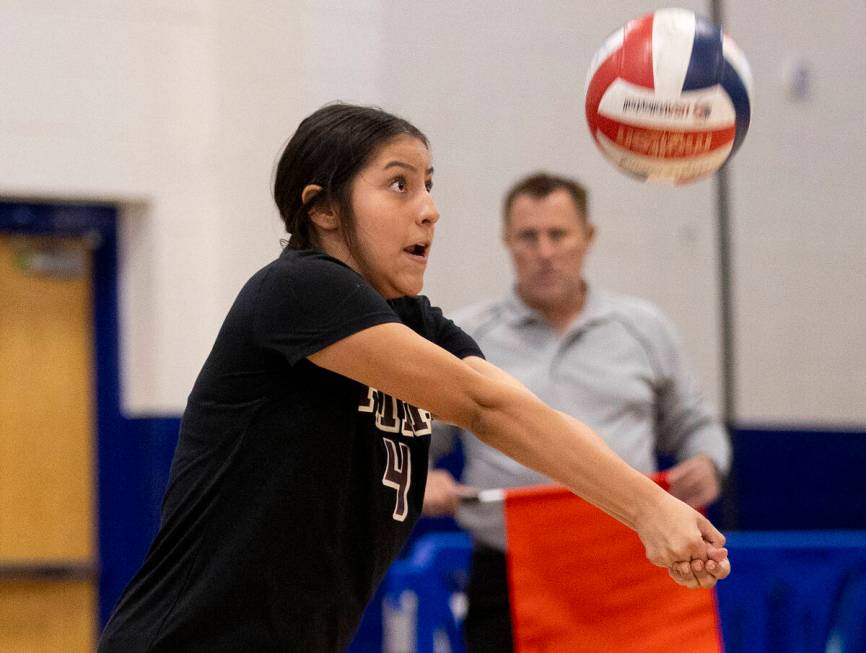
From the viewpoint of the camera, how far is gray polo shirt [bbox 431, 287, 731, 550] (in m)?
3.73

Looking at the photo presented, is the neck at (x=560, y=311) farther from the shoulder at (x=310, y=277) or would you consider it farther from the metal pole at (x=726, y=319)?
the metal pole at (x=726, y=319)

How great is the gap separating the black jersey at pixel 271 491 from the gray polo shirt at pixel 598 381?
1705mm

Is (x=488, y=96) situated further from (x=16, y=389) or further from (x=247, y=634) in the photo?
(x=247, y=634)

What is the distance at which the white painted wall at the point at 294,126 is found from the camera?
563 centimetres

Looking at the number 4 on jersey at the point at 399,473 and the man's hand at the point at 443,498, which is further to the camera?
the man's hand at the point at 443,498

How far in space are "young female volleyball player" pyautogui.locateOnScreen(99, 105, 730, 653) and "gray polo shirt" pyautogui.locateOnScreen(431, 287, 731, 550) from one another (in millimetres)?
1694

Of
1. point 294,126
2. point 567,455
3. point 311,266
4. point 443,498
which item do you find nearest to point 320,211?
point 311,266

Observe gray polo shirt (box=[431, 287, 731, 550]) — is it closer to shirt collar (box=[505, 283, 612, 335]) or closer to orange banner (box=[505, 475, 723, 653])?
shirt collar (box=[505, 283, 612, 335])

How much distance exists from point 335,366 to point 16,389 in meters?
4.31

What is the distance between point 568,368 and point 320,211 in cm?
183

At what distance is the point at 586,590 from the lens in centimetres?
356

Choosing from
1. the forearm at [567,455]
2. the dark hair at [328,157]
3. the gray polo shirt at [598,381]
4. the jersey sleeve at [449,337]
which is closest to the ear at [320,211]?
the dark hair at [328,157]

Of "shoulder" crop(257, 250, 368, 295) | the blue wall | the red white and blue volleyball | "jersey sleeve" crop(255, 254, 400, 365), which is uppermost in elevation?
the red white and blue volleyball

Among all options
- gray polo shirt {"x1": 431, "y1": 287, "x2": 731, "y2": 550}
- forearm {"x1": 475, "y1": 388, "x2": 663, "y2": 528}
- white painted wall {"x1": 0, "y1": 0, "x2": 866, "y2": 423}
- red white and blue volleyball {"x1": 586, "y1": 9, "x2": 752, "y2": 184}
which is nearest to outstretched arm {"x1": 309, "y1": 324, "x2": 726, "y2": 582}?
forearm {"x1": 475, "y1": 388, "x2": 663, "y2": 528}
